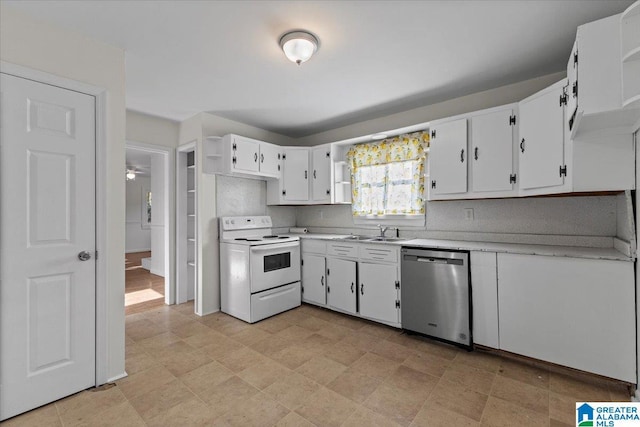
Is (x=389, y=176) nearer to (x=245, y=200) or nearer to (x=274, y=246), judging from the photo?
(x=274, y=246)

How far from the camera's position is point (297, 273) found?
3.89 m

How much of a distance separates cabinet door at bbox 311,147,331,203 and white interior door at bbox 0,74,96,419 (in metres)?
2.58

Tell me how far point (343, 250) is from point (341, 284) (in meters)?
0.42

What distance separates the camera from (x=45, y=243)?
1.92 metres

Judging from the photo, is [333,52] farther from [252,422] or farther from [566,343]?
[566,343]

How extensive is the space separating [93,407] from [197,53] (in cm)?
266

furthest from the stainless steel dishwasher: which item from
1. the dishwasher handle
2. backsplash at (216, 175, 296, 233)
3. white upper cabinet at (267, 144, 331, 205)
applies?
backsplash at (216, 175, 296, 233)

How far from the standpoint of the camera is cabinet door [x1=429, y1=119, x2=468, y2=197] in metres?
2.88

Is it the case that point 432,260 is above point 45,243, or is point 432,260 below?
below

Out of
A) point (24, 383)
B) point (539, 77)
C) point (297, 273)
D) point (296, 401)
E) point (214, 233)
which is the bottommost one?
point (296, 401)

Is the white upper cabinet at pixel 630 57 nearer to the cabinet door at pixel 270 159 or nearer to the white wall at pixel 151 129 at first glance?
the cabinet door at pixel 270 159

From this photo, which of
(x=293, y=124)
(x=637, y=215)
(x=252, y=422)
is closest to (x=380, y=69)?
(x=293, y=124)

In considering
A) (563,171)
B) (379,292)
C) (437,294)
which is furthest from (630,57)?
(379,292)

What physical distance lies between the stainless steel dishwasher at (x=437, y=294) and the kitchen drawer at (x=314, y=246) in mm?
1108
